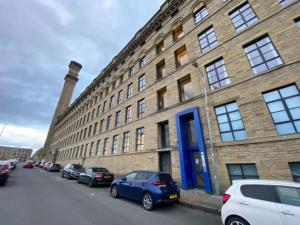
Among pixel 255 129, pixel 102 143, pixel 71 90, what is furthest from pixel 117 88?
pixel 71 90

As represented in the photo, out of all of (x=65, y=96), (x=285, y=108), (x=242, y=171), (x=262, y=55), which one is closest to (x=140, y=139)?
(x=242, y=171)

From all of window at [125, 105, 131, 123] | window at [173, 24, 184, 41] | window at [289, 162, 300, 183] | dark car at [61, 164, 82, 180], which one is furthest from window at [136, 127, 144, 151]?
window at [289, 162, 300, 183]

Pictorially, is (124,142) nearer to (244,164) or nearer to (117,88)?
(117,88)

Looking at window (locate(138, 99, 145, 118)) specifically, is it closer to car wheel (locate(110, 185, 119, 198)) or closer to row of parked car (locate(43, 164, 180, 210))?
car wheel (locate(110, 185, 119, 198))

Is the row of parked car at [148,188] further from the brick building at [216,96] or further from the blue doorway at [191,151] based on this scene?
the brick building at [216,96]

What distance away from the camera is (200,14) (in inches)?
554

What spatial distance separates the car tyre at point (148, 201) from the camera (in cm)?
681

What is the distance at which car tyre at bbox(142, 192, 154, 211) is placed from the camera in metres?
6.81

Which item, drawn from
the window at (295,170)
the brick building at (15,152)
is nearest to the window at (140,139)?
the window at (295,170)

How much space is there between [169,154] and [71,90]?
236 feet

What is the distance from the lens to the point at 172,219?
5.83 m

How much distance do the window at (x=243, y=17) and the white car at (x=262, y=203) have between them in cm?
1019

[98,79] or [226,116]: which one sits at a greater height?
[98,79]

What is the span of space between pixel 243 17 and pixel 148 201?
41.9 feet
